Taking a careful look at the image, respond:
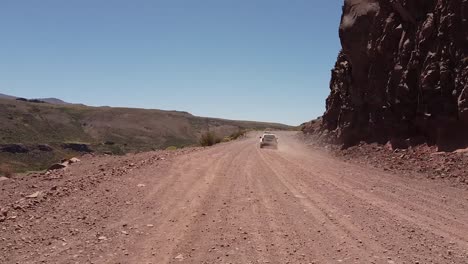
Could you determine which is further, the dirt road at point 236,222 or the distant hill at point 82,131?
the distant hill at point 82,131

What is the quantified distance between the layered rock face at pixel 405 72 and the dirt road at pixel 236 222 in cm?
595

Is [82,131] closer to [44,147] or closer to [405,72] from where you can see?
[44,147]

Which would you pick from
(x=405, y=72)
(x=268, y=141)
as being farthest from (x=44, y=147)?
(x=405, y=72)

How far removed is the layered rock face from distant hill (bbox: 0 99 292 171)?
59.1 m

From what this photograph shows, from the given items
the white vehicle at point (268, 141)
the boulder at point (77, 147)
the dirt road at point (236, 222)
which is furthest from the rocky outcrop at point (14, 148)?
the dirt road at point (236, 222)

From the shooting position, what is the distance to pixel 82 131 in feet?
464

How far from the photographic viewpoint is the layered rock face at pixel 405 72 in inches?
749

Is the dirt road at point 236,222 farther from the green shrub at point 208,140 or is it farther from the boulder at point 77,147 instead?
the boulder at point 77,147

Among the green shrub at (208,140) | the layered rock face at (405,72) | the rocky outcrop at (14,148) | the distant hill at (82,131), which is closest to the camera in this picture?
the layered rock face at (405,72)

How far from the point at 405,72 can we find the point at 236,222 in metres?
17.2

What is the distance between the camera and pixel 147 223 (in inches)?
344

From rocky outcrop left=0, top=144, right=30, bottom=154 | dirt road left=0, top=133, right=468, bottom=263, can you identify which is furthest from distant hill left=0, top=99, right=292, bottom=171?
dirt road left=0, top=133, right=468, bottom=263

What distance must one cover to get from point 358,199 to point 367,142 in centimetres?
1500

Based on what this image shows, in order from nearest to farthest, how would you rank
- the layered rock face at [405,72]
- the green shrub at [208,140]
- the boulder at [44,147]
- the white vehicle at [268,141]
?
the layered rock face at [405,72] → the white vehicle at [268,141] → the green shrub at [208,140] → the boulder at [44,147]
